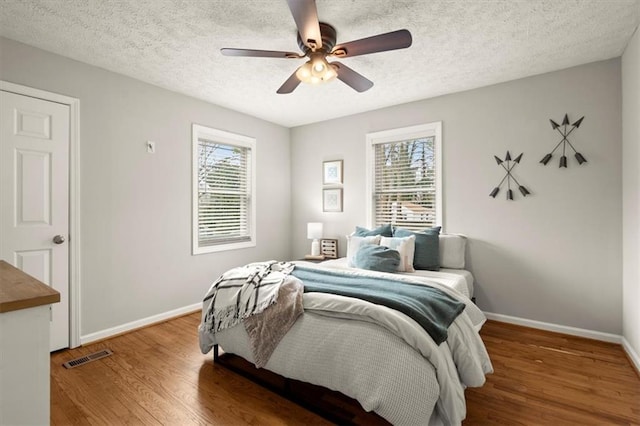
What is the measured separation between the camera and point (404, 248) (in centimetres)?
329

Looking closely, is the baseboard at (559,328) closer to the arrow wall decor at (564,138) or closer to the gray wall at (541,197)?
the gray wall at (541,197)

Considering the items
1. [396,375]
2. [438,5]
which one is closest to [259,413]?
[396,375]

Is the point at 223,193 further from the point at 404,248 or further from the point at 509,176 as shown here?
the point at 509,176

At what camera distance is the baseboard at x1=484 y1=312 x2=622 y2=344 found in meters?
2.92

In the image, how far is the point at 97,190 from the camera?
3014 millimetres

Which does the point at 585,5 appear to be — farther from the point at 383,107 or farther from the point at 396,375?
the point at 396,375

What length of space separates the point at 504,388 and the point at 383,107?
3.42m

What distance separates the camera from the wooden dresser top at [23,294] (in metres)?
0.99

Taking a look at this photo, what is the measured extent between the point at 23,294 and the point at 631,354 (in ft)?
13.2

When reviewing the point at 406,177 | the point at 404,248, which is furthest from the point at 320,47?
the point at 406,177

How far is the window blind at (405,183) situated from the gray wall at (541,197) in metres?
0.23

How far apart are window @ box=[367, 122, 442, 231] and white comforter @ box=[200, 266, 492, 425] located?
2.09 metres

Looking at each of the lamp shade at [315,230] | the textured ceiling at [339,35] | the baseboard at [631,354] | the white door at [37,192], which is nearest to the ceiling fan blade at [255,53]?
the textured ceiling at [339,35]

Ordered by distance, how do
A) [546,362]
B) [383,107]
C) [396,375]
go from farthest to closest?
[383,107] → [546,362] → [396,375]
